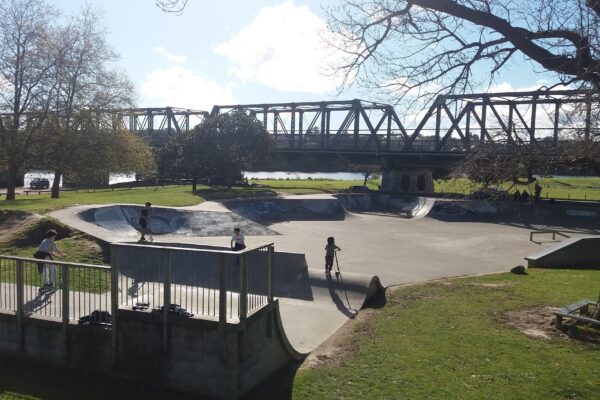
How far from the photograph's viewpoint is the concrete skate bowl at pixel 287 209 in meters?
33.8

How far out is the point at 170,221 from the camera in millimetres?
24969

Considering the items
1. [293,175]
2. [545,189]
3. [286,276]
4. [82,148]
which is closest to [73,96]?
[82,148]

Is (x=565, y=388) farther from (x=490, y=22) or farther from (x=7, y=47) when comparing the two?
(x=7, y=47)

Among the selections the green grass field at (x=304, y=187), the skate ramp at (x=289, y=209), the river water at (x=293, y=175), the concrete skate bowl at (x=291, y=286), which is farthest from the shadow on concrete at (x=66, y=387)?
the river water at (x=293, y=175)

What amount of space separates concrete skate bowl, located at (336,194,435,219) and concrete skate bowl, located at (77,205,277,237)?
17.6 metres

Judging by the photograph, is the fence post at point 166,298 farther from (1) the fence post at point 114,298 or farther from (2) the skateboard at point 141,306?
(1) the fence post at point 114,298

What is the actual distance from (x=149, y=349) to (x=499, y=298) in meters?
10.2

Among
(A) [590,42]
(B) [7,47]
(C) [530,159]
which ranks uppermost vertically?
(B) [7,47]

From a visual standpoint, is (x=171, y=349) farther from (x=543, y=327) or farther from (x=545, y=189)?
(x=545, y=189)

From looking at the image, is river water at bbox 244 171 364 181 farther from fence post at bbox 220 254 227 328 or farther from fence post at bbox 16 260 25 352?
fence post at bbox 220 254 227 328

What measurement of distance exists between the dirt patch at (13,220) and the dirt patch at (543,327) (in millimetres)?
16789

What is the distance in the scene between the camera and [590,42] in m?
8.23

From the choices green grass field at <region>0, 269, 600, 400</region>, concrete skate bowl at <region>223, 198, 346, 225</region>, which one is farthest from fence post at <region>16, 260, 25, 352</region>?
concrete skate bowl at <region>223, 198, 346, 225</region>

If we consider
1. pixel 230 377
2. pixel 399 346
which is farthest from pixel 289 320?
pixel 230 377
